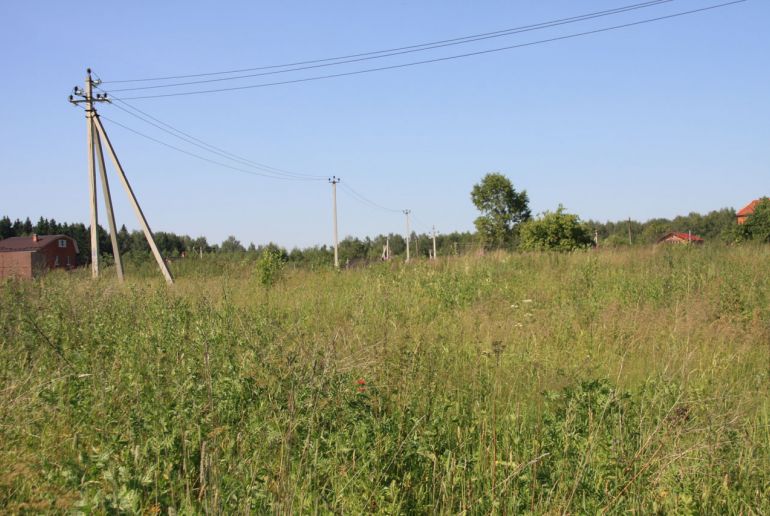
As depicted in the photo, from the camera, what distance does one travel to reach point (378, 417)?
3.26 meters

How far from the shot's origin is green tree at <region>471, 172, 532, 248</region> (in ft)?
195

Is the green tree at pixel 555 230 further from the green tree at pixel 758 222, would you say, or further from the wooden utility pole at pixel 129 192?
the wooden utility pole at pixel 129 192

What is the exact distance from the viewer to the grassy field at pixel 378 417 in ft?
8.36

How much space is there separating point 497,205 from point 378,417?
59.1m

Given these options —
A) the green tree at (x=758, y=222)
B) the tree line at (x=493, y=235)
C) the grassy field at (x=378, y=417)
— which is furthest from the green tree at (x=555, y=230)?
the grassy field at (x=378, y=417)

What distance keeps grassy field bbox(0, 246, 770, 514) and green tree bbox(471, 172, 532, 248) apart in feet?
174

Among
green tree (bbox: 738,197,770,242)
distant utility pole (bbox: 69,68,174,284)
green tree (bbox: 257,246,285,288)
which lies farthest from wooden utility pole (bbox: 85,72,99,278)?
green tree (bbox: 738,197,770,242)

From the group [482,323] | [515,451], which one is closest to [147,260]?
[482,323]

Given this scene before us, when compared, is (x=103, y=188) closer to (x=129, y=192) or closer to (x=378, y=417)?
(x=129, y=192)

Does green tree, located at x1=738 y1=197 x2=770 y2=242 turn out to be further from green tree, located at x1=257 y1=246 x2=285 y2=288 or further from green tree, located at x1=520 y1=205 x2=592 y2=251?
green tree, located at x1=257 y1=246 x2=285 y2=288

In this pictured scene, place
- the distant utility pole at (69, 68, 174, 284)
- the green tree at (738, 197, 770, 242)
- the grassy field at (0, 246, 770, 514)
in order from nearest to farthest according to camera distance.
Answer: the grassy field at (0, 246, 770, 514), the distant utility pole at (69, 68, 174, 284), the green tree at (738, 197, 770, 242)

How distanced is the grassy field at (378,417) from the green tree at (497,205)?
53.2 meters

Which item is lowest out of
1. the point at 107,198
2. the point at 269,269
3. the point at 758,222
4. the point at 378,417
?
the point at 378,417

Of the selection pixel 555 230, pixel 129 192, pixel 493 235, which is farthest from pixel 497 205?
pixel 129 192
